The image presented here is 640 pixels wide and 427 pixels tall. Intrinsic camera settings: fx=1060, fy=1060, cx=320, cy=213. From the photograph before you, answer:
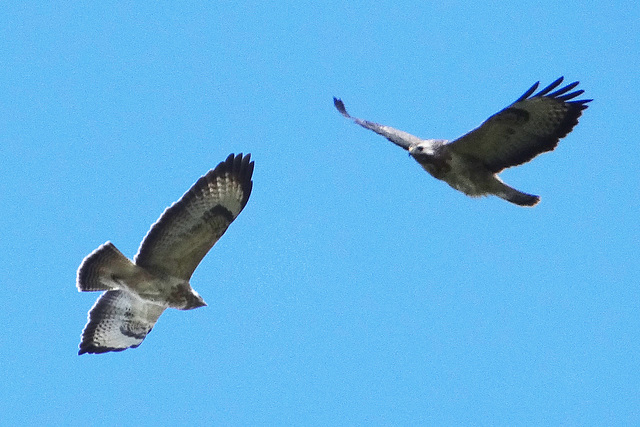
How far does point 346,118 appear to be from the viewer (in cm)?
1027

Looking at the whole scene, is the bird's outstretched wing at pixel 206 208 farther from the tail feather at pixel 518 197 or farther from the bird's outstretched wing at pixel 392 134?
the tail feather at pixel 518 197

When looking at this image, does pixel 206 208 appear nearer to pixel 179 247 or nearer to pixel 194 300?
pixel 179 247

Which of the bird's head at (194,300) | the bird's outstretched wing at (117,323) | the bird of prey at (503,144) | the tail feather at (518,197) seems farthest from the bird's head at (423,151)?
the bird's outstretched wing at (117,323)

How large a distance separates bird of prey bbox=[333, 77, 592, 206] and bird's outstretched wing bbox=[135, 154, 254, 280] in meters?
1.47

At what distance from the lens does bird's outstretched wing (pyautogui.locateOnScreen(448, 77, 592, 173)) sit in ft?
28.2

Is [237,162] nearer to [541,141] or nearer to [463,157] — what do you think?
[463,157]

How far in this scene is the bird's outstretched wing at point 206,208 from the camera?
8.52 m

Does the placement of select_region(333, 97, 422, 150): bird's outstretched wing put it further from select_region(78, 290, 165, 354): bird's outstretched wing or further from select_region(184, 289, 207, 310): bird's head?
select_region(78, 290, 165, 354): bird's outstretched wing

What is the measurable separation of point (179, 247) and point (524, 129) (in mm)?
2999

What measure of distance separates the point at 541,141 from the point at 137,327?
3.96 metres

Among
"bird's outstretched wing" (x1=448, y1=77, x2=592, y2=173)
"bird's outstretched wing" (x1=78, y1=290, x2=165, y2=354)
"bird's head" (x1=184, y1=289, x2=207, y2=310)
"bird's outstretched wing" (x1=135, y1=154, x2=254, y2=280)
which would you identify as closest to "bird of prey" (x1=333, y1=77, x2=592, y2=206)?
"bird's outstretched wing" (x1=448, y1=77, x2=592, y2=173)

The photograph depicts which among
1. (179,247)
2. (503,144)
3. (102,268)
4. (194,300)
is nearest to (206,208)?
(179,247)

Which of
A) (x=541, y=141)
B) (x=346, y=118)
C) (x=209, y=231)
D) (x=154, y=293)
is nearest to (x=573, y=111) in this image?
(x=541, y=141)

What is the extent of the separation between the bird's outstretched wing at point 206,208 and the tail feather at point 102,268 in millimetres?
213
